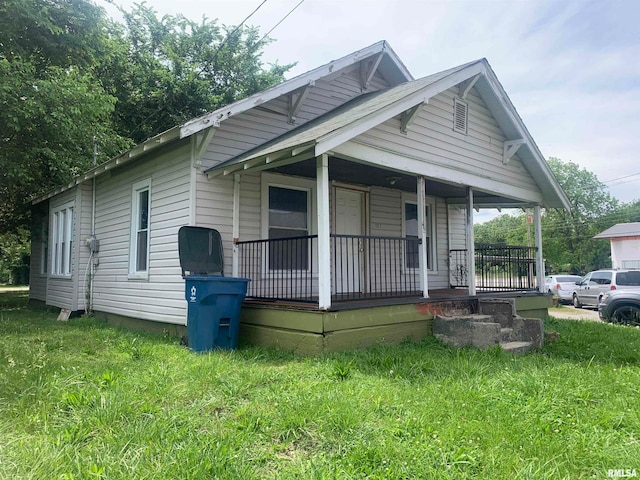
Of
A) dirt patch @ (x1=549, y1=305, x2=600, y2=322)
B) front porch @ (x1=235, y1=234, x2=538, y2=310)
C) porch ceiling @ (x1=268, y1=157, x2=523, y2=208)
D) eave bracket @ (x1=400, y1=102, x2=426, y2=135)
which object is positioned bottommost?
dirt patch @ (x1=549, y1=305, x2=600, y2=322)

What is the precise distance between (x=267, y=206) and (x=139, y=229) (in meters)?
2.73

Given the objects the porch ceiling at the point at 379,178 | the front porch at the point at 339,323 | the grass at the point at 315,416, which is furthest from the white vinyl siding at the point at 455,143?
the grass at the point at 315,416

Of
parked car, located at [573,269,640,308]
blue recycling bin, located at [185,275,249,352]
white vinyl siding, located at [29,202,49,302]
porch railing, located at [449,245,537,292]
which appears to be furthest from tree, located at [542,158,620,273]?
blue recycling bin, located at [185,275,249,352]

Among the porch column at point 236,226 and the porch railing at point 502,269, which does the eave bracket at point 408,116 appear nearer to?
the porch column at point 236,226

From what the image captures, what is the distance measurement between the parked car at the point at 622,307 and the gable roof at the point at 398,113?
10.2ft

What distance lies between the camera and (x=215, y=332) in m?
6.02

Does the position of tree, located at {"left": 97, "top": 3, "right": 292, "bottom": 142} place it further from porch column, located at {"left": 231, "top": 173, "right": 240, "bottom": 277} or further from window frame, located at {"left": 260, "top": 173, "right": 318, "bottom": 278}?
porch column, located at {"left": 231, "top": 173, "right": 240, "bottom": 277}

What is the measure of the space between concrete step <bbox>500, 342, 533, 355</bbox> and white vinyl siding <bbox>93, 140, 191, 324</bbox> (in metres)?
4.94

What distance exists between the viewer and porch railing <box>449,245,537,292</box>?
9.66 m

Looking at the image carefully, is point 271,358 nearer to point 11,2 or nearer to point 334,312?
point 334,312

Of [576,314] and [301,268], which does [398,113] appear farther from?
[576,314]

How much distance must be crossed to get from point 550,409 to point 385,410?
142 cm

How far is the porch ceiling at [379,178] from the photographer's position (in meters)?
7.36

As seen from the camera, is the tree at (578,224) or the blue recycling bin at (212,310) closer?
the blue recycling bin at (212,310)
